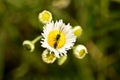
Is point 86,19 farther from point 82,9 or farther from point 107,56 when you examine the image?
point 107,56

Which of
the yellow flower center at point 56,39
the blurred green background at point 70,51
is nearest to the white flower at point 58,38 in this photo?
the yellow flower center at point 56,39

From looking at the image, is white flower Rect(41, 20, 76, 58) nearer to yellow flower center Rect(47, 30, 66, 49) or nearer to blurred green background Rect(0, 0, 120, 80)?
yellow flower center Rect(47, 30, 66, 49)

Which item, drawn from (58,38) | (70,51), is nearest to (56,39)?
(58,38)

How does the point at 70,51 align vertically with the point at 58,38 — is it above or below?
above

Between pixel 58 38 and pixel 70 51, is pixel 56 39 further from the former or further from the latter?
pixel 70 51

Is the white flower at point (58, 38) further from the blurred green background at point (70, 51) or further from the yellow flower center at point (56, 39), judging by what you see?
the blurred green background at point (70, 51)

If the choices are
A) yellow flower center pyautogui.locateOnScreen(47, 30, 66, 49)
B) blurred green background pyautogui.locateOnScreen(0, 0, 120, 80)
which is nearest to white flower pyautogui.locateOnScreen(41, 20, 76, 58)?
yellow flower center pyautogui.locateOnScreen(47, 30, 66, 49)
